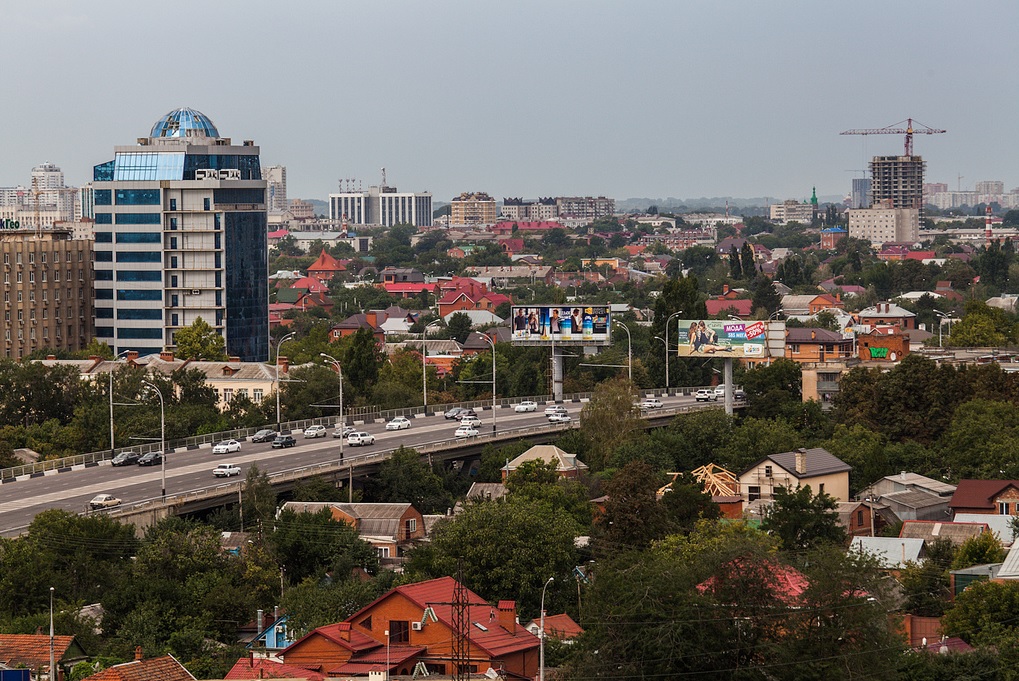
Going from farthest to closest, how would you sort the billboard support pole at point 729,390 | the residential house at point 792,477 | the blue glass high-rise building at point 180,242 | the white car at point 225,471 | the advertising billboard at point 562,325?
the blue glass high-rise building at point 180,242 < the advertising billboard at point 562,325 < the billboard support pole at point 729,390 < the residential house at point 792,477 < the white car at point 225,471

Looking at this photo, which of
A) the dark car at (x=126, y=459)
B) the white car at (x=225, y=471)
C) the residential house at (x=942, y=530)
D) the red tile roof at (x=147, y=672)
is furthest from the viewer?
the dark car at (x=126, y=459)

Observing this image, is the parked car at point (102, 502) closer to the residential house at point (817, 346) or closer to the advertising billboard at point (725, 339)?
the advertising billboard at point (725, 339)

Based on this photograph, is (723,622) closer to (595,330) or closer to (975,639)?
(975,639)

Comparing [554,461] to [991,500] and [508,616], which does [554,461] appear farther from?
[508,616]

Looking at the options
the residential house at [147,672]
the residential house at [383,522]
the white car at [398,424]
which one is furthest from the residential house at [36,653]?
the white car at [398,424]

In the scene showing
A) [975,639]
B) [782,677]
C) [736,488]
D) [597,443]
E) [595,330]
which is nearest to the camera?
[782,677]

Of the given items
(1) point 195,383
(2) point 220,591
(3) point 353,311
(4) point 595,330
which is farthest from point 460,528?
(3) point 353,311

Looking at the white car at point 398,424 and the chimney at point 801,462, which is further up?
the white car at point 398,424

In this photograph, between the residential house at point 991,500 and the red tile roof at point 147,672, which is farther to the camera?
the residential house at point 991,500

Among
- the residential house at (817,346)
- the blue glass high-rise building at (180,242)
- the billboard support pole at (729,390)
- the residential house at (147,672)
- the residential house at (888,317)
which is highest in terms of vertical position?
the blue glass high-rise building at (180,242)
